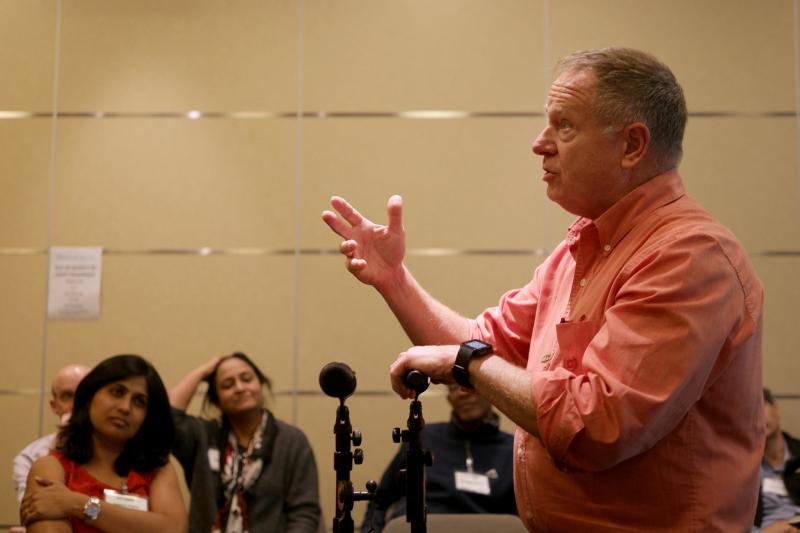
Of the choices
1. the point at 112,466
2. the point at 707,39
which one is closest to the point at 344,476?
the point at 112,466

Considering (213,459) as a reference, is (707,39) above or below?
above

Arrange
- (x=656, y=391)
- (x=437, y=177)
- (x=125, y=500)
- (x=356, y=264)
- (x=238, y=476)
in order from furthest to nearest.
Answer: (x=437, y=177)
(x=238, y=476)
(x=125, y=500)
(x=356, y=264)
(x=656, y=391)

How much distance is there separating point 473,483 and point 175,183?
218 centimetres

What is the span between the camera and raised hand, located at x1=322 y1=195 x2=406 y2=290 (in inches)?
74.4

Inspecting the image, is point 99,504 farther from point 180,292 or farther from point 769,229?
point 769,229

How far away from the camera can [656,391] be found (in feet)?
4.50

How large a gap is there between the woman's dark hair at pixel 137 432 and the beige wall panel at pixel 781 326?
2.99 m

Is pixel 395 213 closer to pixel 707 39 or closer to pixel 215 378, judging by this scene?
pixel 215 378

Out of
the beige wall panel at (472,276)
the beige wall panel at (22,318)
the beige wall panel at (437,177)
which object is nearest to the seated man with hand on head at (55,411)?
the beige wall panel at (22,318)

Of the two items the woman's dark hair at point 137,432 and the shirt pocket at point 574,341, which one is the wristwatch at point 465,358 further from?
the woman's dark hair at point 137,432

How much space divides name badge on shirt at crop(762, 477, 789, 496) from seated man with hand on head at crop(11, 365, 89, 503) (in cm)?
323

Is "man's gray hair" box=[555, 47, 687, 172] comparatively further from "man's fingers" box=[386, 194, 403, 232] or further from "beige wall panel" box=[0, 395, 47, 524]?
"beige wall panel" box=[0, 395, 47, 524]

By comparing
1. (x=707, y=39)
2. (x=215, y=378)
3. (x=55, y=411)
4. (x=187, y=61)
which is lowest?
(x=55, y=411)

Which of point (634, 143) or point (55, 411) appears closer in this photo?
point (634, 143)
